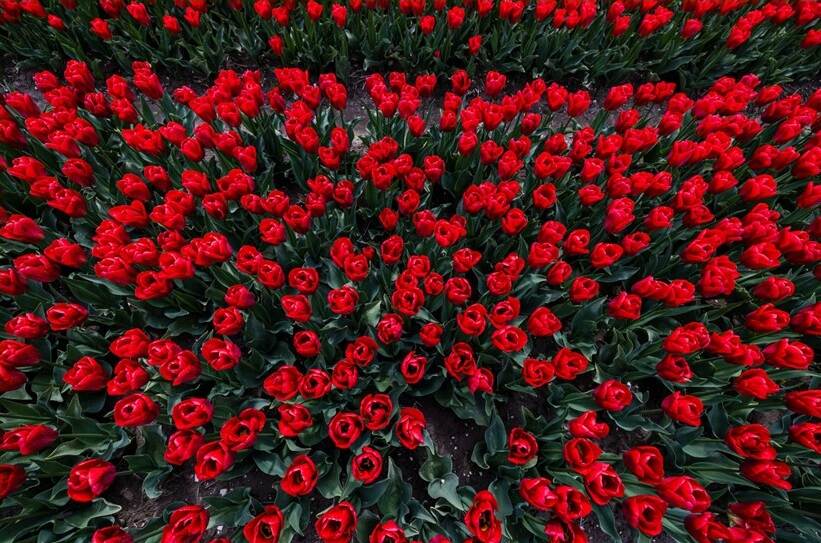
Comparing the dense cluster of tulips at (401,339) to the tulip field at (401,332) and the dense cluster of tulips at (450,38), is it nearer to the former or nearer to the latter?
the tulip field at (401,332)

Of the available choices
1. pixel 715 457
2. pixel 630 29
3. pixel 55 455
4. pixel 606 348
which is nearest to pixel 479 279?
pixel 606 348

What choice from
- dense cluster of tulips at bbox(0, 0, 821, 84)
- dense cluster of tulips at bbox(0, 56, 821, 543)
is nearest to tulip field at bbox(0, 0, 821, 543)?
dense cluster of tulips at bbox(0, 56, 821, 543)

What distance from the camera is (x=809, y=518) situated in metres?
2.45

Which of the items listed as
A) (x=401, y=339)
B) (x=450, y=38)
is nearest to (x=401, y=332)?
(x=401, y=339)

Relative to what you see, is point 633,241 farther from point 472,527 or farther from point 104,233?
point 104,233

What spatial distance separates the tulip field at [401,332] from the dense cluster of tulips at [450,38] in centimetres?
72

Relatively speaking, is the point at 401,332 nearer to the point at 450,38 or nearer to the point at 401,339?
the point at 401,339

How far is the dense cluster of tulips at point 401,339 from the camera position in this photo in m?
2.22

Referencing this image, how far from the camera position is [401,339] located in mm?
2920

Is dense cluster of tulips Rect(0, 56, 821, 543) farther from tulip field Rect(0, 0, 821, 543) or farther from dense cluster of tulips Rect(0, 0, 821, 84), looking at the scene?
dense cluster of tulips Rect(0, 0, 821, 84)

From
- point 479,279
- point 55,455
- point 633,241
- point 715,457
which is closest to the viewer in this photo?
point 55,455

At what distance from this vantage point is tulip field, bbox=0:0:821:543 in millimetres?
2240

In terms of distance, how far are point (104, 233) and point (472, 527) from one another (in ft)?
8.48

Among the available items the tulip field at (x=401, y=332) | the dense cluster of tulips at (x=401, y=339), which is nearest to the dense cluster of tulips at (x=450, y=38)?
the tulip field at (x=401, y=332)
